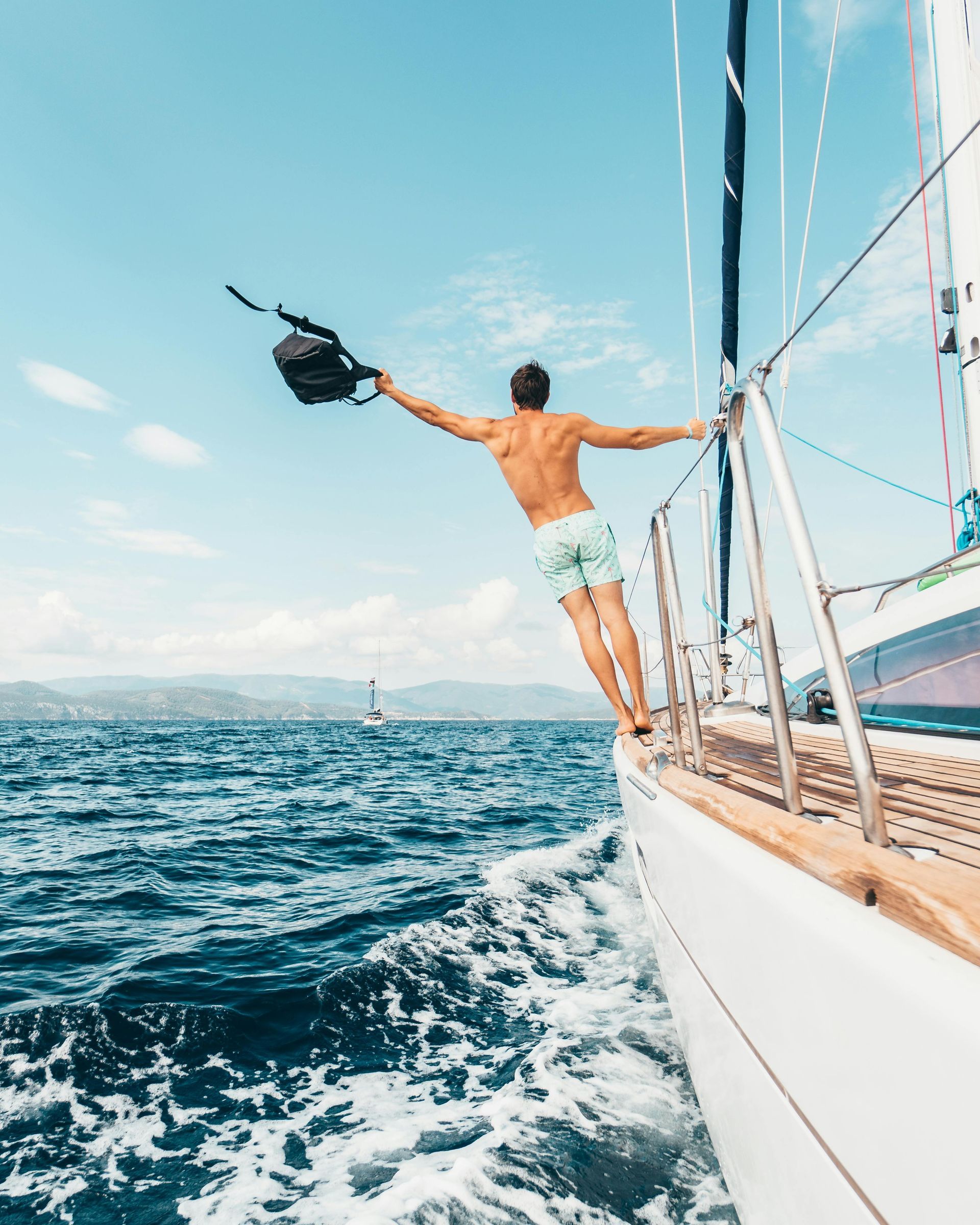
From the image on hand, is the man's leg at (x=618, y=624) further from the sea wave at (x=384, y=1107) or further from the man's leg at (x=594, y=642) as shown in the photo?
the sea wave at (x=384, y=1107)

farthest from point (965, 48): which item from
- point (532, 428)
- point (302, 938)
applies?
point (302, 938)

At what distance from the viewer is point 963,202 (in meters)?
4.38

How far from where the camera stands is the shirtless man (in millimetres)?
3402

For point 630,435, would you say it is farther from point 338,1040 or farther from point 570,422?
point 338,1040

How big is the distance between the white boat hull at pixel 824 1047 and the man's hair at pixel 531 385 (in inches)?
94.0

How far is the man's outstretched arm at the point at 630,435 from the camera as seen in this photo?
3.36m

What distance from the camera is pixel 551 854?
689cm

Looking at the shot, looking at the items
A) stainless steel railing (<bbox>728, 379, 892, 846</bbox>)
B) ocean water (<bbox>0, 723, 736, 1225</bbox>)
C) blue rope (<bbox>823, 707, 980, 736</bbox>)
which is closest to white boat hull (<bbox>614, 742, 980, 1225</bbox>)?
stainless steel railing (<bbox>728, 379, 892, 846</bbox>)

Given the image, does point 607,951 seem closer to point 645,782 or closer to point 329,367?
point 645,782

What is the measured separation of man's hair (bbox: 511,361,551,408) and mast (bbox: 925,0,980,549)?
9.21ft

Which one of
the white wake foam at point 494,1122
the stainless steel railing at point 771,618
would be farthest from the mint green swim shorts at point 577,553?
the white wake foam at point 494,1122

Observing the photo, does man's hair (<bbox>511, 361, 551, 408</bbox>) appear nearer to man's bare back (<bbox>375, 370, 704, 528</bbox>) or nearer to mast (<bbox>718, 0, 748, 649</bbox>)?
man's bare back (<bbox>375, 370, 704, 528</bbox>)

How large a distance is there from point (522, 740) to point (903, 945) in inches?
1458

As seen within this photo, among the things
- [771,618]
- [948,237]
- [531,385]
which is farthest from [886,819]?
[948,237]
